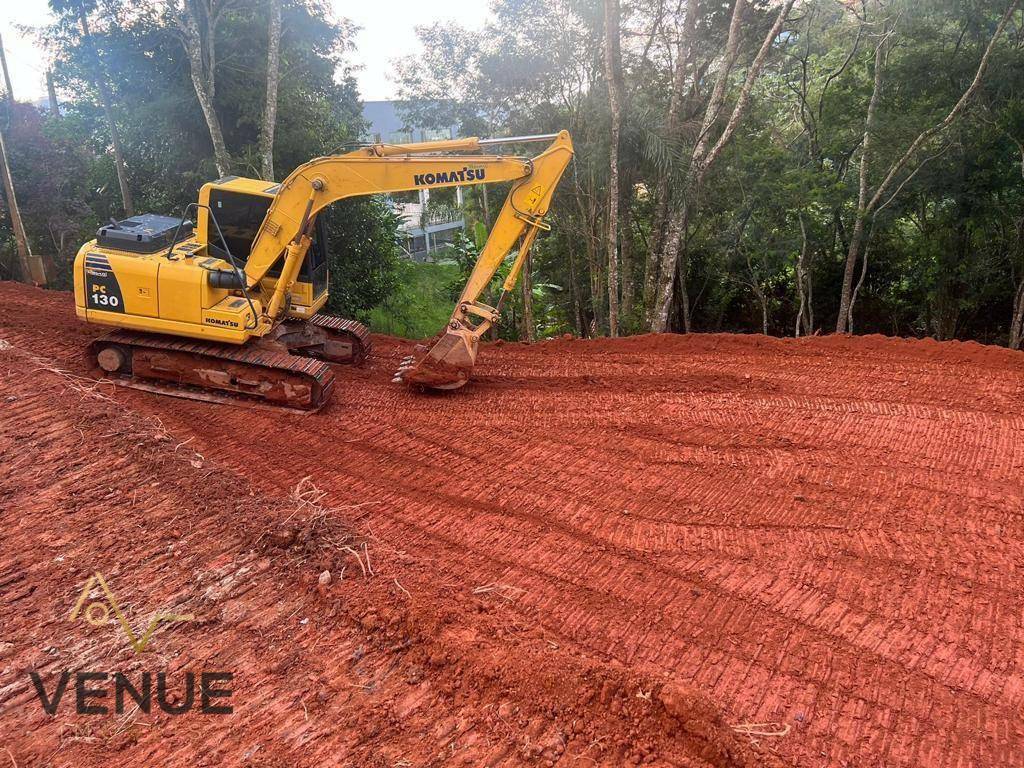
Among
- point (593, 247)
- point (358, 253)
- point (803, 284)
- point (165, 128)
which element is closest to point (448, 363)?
point (358, 253)

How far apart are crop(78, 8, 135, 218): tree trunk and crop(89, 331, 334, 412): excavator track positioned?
9.83 m

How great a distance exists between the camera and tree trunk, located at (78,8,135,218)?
1488cm

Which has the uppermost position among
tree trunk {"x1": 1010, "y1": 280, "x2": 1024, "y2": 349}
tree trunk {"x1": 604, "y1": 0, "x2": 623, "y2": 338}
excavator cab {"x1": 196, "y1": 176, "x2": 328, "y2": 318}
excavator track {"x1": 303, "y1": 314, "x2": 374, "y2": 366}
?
tree trunk {"x1": 604, "y1": 0, "x2": 623, "y2": 338}

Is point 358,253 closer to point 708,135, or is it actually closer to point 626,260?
point 626,260

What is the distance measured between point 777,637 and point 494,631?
1.82 m

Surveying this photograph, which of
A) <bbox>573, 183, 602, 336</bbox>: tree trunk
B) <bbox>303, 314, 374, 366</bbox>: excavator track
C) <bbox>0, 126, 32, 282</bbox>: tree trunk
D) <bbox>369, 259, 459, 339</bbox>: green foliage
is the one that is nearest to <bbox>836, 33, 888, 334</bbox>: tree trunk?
<bbox>573, 183, 602, 336</bbox>: tree trunk

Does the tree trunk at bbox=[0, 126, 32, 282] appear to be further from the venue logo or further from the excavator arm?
the venue logo

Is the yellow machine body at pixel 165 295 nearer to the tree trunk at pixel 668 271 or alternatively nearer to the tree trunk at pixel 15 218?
the tree trunk at pixel 668 271

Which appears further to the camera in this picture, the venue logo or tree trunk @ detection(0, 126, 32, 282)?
tree trunk @ detection(0, 126, 32, 282)

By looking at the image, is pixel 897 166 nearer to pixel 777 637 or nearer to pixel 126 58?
pixel 777 637

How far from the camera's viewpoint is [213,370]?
816 centimetres

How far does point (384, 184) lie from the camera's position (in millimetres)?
8188

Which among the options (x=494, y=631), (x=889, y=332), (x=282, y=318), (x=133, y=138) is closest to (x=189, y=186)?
(x=133, y=138)

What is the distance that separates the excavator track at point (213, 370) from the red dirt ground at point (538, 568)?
10.7 inches
